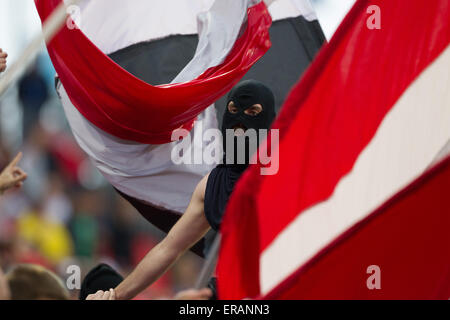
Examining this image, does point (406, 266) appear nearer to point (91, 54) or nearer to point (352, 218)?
point (352, 218)

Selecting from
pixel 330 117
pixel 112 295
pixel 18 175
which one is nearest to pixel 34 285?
pixel 112 295

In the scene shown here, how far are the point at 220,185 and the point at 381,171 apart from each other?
0.81 m

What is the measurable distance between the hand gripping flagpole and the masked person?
0.82 m

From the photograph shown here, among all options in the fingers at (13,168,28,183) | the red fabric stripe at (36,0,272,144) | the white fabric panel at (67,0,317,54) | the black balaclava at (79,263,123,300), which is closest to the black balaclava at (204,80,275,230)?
the red fabric stripe at (36,0,272,144)

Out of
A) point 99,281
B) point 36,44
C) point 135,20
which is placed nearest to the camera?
point 36,44

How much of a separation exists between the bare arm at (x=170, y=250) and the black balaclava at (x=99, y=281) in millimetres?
246

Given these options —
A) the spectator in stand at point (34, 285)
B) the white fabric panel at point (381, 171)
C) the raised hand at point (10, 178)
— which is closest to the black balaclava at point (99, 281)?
the spectator in stand at point (34, 285)

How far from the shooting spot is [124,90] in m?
4.88

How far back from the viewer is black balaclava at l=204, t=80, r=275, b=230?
4449mm

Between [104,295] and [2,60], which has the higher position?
[2,60]

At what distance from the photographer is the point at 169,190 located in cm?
535

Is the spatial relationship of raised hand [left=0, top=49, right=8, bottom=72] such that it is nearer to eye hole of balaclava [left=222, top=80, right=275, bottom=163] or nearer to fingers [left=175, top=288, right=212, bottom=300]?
eye hole of balaclava [left=222, top=80, right=275, bottom=163]

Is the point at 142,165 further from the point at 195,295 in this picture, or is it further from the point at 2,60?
the point at 195,295

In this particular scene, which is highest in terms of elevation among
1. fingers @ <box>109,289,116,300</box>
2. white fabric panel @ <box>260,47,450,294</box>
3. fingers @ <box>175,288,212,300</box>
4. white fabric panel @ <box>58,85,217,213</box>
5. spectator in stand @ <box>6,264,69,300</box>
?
white fabric panel @ <box>58,85,217,213</box>
